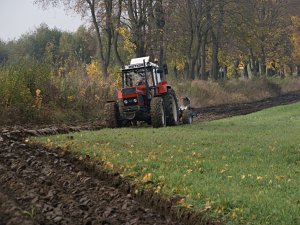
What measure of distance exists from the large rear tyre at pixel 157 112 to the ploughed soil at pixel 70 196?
6.72m

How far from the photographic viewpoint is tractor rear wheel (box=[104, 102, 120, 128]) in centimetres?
1767

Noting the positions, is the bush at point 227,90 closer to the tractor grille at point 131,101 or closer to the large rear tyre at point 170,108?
the large rear tyre at point 170,108

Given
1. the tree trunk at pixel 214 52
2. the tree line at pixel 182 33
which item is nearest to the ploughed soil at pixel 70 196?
the tree line at pixel 182 33

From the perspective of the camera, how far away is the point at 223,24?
42062 millimetres

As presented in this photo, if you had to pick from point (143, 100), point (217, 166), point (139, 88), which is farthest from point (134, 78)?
point (217, 166)

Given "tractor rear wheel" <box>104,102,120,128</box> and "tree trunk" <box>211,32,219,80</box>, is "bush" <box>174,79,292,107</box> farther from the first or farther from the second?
"tractor rear wheel" <box>104,102,120,128</box>

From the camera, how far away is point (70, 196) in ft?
23.9

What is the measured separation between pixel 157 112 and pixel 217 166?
7.74 meters

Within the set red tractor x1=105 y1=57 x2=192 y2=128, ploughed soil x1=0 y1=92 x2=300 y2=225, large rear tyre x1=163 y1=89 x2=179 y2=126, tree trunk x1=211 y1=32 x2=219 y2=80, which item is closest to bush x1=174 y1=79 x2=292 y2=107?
tree trunk x1=211 y1=32 x2=219 y2=80

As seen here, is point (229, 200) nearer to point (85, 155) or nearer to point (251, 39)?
point (85, 155)

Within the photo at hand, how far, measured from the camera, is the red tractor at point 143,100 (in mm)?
17312

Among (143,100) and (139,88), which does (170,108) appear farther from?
(139,88)

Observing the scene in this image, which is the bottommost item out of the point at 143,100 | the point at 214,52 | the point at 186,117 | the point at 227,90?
the point at 186,117

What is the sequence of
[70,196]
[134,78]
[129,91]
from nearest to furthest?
[70,196]
[129,91]
[134,78]
